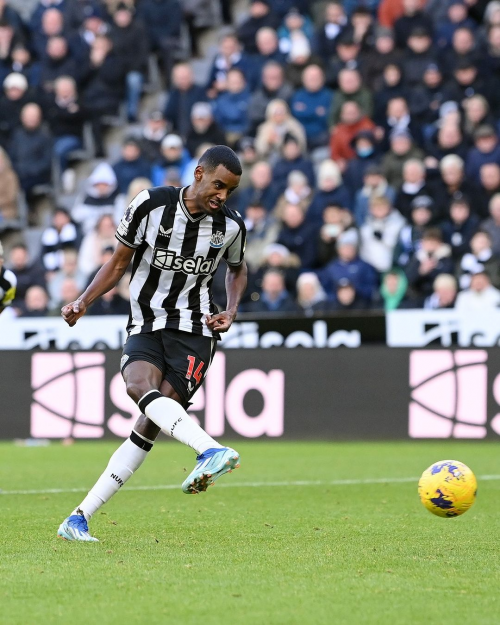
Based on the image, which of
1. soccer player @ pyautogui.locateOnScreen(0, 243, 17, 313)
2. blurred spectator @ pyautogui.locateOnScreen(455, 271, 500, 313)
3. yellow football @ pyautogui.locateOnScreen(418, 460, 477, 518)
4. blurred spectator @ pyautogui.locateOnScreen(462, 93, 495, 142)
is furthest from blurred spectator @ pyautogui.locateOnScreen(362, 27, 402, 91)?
yellow football @ pyautogui.locateOnScreen(418, 460, 477, 518)

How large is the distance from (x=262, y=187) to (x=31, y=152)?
15.1 feet

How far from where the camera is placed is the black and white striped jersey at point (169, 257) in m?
6.78

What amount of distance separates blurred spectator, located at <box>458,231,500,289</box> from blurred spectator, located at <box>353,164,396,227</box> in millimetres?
1581

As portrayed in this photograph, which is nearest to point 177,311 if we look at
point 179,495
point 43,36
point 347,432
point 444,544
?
point 444,544

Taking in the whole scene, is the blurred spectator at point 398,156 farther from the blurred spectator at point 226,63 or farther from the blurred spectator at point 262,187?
the blurred spectator at point 226,63

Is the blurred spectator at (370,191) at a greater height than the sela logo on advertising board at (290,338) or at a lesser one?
greater

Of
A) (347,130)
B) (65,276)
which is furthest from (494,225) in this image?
(65,276)

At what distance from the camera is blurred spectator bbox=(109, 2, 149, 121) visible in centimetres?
1928

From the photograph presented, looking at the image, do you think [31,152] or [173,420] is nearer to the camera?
[173,420]

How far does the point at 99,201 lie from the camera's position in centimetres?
1777

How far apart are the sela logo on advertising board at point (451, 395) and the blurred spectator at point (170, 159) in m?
5.35

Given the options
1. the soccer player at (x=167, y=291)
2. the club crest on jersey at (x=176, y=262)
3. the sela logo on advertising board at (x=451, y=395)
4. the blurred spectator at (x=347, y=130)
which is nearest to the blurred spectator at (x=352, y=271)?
the sela logo on advertising board at (x=451, y=395)

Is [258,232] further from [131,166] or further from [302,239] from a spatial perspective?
[131,166]

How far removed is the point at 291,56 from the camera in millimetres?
18125
